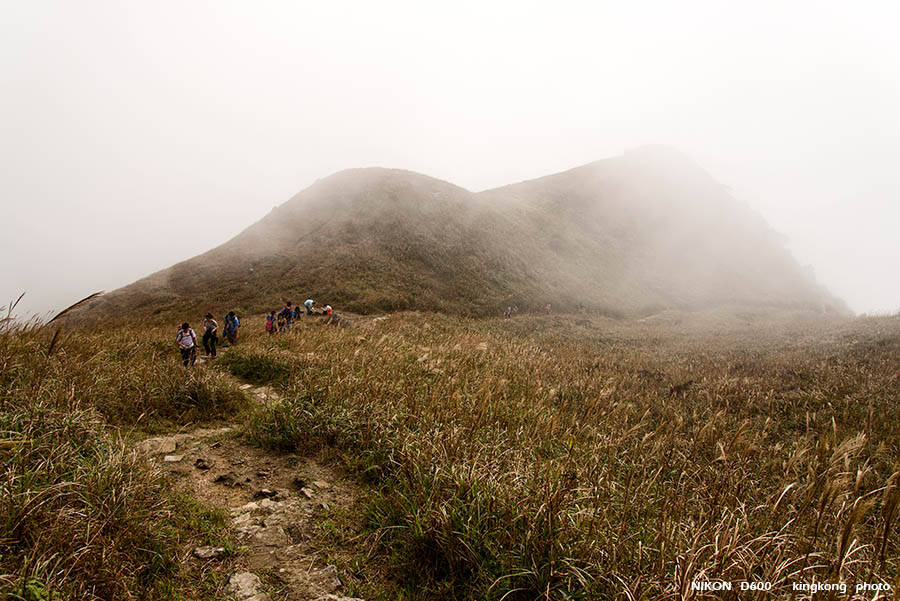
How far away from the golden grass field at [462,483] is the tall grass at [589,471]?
0.03m

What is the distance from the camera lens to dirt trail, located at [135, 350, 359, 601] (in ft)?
8.82

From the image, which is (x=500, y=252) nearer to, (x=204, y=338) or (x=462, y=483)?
(x=204, y=338)

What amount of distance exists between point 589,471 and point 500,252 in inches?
1705

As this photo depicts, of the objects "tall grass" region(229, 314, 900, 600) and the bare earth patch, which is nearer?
"tall grass" region(229, 314, 900, 600)

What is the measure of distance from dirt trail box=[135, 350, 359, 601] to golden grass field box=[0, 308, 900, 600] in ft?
0.80

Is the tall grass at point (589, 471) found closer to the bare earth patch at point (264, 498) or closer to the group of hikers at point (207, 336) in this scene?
the bare earth patch at point (264, 498)

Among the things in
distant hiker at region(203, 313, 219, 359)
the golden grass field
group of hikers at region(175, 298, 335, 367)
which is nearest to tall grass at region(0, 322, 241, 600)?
the golden grass field

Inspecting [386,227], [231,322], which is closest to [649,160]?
[386,227]

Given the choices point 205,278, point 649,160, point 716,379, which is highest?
point 649,160

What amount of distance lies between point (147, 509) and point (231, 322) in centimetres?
1402

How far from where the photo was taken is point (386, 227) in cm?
4597

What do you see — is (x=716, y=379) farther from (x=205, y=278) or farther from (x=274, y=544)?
(x=205, y=278)

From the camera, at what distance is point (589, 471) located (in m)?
3.74

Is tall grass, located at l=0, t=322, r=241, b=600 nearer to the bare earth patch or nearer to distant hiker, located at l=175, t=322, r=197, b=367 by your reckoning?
the bare earth patch
